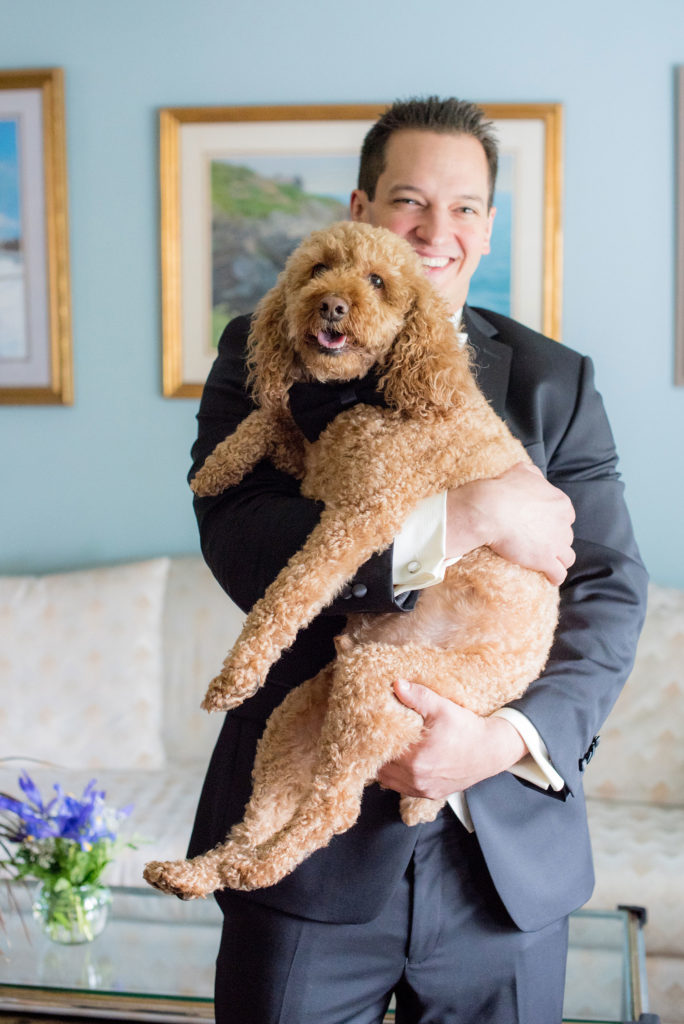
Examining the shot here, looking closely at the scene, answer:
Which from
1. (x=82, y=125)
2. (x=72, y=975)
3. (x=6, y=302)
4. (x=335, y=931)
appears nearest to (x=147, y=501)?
(x=6, y=302)

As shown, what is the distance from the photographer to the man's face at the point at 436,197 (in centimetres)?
128

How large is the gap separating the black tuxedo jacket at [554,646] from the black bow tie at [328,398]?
11 centimetres

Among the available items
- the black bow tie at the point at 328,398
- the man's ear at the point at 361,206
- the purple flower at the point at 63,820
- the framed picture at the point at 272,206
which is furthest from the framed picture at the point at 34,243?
the black bow tie at the point at 328,398

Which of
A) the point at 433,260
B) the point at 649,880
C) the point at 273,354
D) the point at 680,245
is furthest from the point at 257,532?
the point at 680,245

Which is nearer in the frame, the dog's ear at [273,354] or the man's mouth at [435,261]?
the dog's ear at [273,354]

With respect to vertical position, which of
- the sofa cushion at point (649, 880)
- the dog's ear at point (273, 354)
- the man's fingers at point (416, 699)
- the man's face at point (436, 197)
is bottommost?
the sofa cushion at point (649, 880)

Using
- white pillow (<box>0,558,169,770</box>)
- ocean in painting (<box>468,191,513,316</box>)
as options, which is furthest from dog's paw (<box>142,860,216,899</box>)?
ocean in painting (<box>468,191,513,316</box>)

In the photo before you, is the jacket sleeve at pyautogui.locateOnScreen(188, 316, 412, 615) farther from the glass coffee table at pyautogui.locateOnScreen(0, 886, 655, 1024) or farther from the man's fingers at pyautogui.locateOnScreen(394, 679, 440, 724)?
the glass coffee table at pyautogui.locateOnScreen(0, 886, 655, 1024)

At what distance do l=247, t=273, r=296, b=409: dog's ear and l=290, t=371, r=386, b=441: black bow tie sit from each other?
0.07 ft

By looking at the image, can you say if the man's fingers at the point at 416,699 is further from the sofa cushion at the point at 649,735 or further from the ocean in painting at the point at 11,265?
the ocean in painting at the point at 11,265

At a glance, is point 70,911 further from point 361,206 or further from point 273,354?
point 361,206

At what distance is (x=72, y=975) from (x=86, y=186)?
2312mm

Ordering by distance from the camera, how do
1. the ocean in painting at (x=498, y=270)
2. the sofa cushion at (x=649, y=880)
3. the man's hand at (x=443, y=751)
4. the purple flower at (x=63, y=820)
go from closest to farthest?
1. the man's hand at (x=443, y=751)
2. the purple flower at (x=63, y=820)
3. the sofa cushion at (x=649, y=880)
4. the ocean in painting at (x=498, y=270)

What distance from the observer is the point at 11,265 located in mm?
3059
